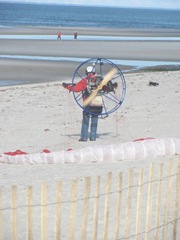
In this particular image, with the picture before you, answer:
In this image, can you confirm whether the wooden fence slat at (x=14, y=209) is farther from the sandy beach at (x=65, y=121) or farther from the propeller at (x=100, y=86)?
the propeller at (x=100, y=86)

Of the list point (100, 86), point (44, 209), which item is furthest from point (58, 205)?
point (100, 86)

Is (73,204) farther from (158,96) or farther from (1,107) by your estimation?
(158,96)

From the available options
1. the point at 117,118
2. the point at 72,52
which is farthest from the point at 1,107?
the point at 72,52

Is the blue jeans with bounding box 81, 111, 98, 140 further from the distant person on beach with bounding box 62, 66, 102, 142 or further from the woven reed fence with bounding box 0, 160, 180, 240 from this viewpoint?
the woven reed fence with bounding box 0, 160, 180, 240

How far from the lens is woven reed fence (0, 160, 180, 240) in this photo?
7090 mm

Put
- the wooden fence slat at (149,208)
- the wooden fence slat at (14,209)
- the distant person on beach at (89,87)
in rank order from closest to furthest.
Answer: the wooden fence slat at (14,209) → the wooden fence slat at (149,208) → the distant person on beach at (89,87)

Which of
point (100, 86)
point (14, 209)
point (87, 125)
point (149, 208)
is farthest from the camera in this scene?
point (87, 125)

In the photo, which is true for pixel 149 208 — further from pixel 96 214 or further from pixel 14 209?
pixel 14 209

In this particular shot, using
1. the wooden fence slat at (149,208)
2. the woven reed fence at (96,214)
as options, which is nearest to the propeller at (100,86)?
the woven reed fence at (96,214)

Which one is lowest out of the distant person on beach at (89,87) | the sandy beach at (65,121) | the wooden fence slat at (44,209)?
the sandy beach at (65,121)

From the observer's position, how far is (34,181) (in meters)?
11.6

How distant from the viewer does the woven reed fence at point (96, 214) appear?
7090mm

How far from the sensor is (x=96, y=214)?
7.29 meters

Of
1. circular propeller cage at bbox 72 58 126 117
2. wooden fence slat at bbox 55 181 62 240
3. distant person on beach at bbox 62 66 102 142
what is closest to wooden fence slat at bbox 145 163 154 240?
wooden fence slat at bbox 55 181 62 240
